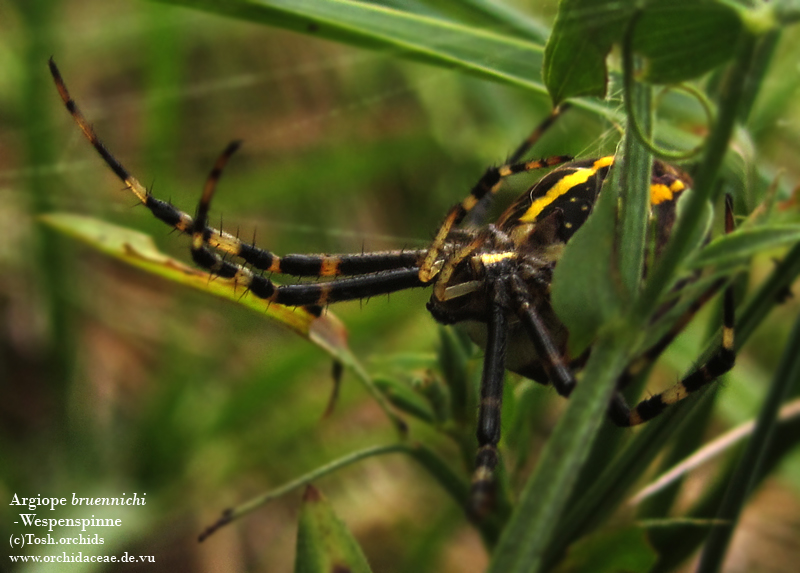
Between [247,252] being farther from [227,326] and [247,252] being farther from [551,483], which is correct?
[227,326]

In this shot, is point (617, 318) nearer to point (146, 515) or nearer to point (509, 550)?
point (509, 550)

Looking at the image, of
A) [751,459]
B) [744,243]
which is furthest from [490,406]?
[744,243]

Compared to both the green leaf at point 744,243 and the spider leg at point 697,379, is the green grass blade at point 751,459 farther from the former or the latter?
the green leaf at point 744,243

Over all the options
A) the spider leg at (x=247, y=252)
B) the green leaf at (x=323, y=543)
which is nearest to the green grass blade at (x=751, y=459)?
the green leaf at (x=323, y=543)

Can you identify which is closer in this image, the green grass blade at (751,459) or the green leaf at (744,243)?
the green leaf at (744,243)

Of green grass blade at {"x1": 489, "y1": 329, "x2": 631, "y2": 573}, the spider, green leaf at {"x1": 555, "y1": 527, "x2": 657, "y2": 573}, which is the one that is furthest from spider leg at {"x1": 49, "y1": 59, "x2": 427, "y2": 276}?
green grass blade at {"x1": 489, "y1": 329, "x2": 631, "y2": 573}

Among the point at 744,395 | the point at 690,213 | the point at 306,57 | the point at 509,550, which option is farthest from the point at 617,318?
the point at 306,57
